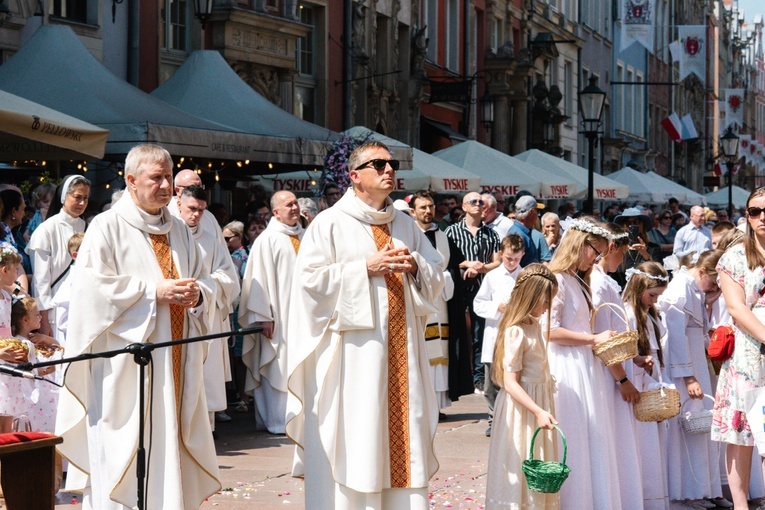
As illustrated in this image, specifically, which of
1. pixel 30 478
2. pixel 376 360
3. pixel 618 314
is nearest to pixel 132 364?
pixel 30 478

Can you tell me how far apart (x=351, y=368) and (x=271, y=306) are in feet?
14.5

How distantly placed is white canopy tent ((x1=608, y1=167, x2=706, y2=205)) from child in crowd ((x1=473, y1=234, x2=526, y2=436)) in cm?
2050

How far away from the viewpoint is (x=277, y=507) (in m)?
7.99

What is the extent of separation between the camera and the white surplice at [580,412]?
24.0 ft

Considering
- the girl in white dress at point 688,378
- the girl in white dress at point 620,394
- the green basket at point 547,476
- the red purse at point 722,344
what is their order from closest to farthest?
the green basket at point 547,476 → the red purse at point 722,344 → the girl in white dress at point 620,394 → the girl in white dress at point 688,378

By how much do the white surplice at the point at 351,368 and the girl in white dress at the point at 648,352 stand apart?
66.9 inches

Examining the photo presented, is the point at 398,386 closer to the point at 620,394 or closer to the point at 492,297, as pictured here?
the point at 620,394

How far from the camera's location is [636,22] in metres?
39.0

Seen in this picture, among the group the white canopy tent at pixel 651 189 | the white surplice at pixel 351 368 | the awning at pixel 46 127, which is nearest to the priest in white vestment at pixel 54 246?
the awning at pixel 46 127

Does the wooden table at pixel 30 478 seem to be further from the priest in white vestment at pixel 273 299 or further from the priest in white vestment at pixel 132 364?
the priest in white vestment at pixel 273 299

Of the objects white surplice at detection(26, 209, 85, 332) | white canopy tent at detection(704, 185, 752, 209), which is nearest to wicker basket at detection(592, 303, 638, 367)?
white surplice at detection(26, 209, 85, 332)

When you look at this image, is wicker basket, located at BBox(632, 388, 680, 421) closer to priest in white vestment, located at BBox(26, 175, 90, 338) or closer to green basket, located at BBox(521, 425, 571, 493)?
green basket, located at BBox(521, 425, 571, 493)

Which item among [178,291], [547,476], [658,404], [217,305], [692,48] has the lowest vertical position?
[547,476]

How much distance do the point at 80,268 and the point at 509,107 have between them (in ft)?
102
